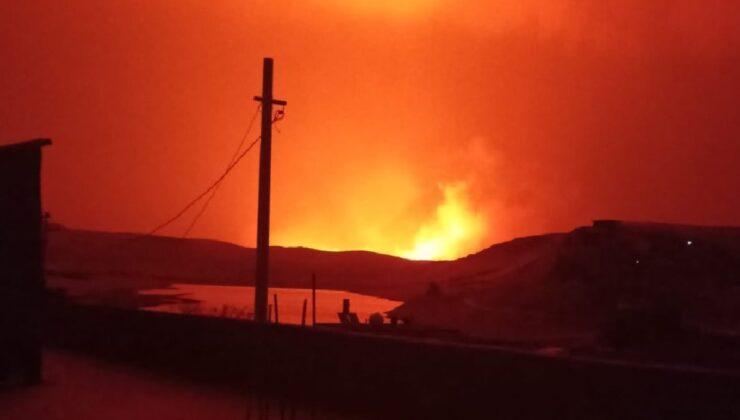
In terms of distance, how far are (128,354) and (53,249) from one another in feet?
308

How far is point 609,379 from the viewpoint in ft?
36.2

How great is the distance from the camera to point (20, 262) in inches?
771

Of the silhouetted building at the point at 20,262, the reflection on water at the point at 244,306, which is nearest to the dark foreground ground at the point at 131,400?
the silhouetted building at the point at 20,262

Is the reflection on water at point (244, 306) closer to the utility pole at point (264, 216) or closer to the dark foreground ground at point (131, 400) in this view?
the utility pole at point (264, 216)

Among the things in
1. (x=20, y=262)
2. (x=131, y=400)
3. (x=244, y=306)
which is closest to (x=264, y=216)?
(x=20, y=262)

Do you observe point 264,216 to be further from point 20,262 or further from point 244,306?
point 244,306

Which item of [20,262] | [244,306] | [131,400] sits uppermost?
[244,306]

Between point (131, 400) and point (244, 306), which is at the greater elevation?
point (244, 306)

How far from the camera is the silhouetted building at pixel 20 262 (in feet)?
62.6

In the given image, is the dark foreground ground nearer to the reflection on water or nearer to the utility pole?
the utility pole

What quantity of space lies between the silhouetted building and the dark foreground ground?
651mm

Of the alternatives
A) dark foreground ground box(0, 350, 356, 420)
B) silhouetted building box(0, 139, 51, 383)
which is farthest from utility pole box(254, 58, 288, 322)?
silhouetted building box(0, 139, 51, 383)

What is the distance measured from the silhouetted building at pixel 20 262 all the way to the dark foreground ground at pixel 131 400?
0.65m

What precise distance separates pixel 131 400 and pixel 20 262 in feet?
15.3
